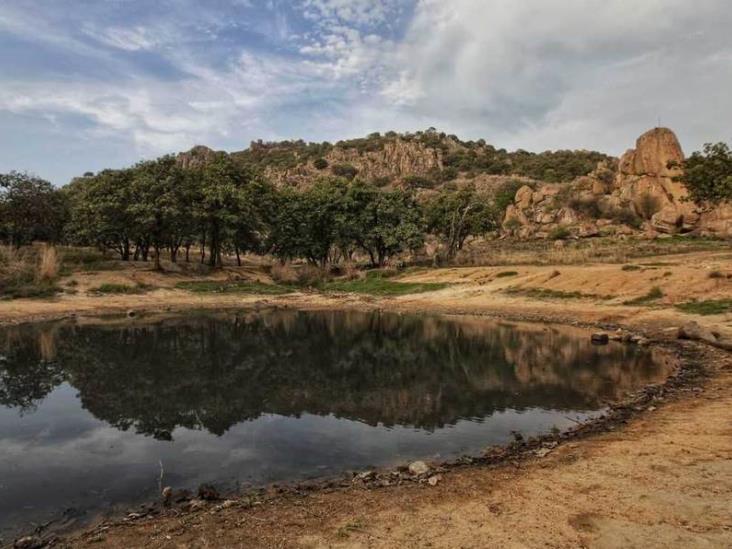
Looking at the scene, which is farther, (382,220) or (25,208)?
(382,220)

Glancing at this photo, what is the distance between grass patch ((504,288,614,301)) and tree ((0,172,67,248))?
3726 centimetres

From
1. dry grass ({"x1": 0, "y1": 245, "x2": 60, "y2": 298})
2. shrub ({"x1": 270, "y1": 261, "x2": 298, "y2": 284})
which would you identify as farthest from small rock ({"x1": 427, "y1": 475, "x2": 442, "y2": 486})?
shrub ({"x1": 270, "y1": 261, "x2": 298, "y2": 284})

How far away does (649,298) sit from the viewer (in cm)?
2514

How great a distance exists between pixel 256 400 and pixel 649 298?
20.4 meters

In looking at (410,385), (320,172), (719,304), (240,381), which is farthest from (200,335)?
(320,172)

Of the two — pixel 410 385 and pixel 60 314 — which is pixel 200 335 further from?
pixel 410 385

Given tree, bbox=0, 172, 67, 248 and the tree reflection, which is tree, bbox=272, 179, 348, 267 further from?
A: the tree reflection

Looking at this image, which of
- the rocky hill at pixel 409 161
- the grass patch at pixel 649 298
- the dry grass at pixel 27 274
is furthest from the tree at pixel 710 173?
the rocky hill at pixel 409 161

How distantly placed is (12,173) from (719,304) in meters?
47.8

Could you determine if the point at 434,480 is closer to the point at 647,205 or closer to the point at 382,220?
the point at 382,220

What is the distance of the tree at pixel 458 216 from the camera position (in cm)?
5306

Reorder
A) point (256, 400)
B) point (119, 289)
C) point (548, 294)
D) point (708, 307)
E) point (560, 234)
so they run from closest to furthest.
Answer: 1. point (256, 400)
2. point (708, 307)
3. point (548, 294)
4. point (119, 289)
5. point (560, 234)

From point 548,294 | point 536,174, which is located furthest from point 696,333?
point 536,174

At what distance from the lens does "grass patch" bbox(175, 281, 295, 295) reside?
122ft
